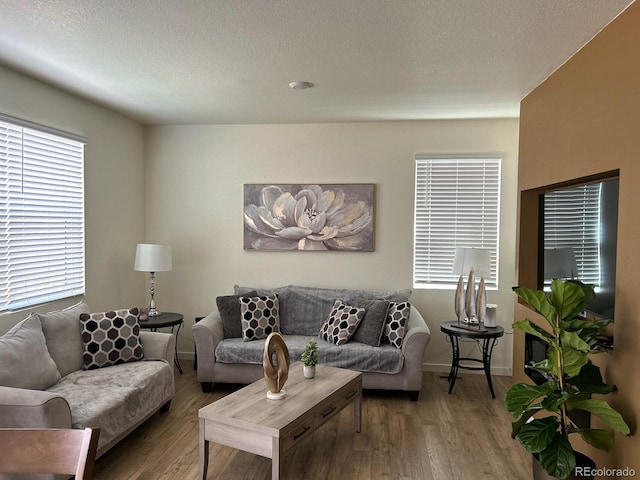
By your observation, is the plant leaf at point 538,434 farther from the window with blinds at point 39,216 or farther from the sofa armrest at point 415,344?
the window with blinds at point 39,216

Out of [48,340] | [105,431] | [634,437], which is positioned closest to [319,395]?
[105,431]

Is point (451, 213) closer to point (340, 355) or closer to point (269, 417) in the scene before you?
point (340, 355)

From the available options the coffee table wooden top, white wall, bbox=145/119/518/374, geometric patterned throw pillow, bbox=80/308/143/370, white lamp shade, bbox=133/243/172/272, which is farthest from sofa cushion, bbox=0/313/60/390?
white wall, bbox=145/119/518/374

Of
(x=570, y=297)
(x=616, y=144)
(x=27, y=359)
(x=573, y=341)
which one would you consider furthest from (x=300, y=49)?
(x=27, y=359)

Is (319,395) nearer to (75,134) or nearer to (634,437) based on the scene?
(634,437)

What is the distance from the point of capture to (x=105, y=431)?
282 cm

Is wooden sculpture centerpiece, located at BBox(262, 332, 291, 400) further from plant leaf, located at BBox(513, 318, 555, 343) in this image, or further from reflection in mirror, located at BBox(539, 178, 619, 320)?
reflection in mirror, located at BBox(539, 178, 619, 320)

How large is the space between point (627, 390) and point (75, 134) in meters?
4.30

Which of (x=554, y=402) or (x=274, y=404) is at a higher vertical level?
(x=554, y=402)

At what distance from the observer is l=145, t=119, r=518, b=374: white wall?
4871mm

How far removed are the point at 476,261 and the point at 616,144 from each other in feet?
6.85

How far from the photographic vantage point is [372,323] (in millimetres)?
4297

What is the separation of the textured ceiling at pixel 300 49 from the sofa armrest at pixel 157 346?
6.59 ft

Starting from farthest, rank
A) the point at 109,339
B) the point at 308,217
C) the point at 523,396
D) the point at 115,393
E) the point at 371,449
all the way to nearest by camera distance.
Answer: the point at 308,217
the point at 109,339
the point at 371,449
the point at 115,393
the point at 523,396
